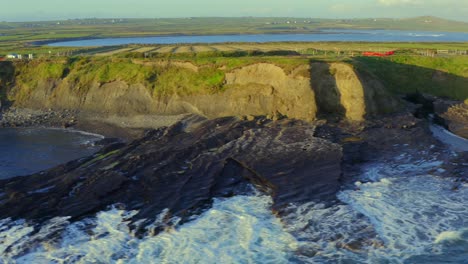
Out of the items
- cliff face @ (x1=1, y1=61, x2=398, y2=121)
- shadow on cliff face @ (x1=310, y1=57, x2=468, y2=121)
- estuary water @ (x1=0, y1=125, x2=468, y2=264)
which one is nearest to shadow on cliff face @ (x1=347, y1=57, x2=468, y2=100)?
shadow on cliff face @ (x1=310, y1=57, x2=468, y2=121)

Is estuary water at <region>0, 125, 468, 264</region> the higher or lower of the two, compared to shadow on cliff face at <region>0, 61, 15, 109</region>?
lower

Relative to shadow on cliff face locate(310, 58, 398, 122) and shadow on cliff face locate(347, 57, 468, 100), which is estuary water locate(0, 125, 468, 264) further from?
shadow on cliff face locate(347, 57, 468, 100)

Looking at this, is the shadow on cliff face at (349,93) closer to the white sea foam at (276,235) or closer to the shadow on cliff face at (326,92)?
the shadow on cliff face at (326,92)

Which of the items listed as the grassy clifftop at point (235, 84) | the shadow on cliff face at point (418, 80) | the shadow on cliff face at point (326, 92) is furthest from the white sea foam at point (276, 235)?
the shadow on cliff face at point (418, 80)

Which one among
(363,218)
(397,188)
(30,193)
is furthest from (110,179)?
(397,188)

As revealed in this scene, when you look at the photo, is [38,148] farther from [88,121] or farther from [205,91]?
[205,91]

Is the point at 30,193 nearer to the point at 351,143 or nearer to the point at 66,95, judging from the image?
the point at 351,143
